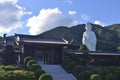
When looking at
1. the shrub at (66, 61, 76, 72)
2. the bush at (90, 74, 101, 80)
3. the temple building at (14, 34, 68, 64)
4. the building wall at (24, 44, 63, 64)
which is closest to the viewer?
the bush at (90, 74, 101, 80)

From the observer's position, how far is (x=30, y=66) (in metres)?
38.8

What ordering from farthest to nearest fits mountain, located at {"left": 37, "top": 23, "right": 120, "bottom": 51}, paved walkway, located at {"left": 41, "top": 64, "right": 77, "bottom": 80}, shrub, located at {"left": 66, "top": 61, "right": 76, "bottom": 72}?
1. mountain, located at {"left": 37, "top": 23, "right": 120, "bottom": 51}
2. shrub, located at {"left": 66, "top": 61, "right": 76, "bottom": 72}
3. paved walkway, located at {"left": 41, "top": 64, "right": 77, "bottom": 80}

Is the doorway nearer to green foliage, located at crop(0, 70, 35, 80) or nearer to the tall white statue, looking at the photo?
green foliage, located at crop(0, 70, 35, 80)

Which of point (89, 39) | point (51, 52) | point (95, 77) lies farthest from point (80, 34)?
point (95, 77)

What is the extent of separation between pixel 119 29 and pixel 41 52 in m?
88.0

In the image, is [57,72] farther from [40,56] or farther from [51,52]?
[40,56]

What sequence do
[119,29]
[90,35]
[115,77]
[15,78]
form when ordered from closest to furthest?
[15,78], [115,77], [90,35], [119,29]

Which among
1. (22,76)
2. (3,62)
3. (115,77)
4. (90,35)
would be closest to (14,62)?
(3,62)

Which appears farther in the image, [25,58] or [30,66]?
[25,58]

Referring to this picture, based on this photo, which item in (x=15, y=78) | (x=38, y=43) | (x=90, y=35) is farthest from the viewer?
(x=90, y=35)

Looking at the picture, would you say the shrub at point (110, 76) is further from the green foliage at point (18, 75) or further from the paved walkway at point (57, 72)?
the green foliage at point (18, 75)

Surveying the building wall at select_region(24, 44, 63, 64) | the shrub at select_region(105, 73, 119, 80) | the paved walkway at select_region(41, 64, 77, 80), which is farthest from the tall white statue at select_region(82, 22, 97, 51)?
the shrub at select_region(105, 73, 119, 80)

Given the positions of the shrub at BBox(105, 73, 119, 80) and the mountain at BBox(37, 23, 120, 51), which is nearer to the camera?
the shrub at BBox(105, 73, 119, 80)

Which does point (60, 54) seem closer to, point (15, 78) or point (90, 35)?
point (15, 78)
